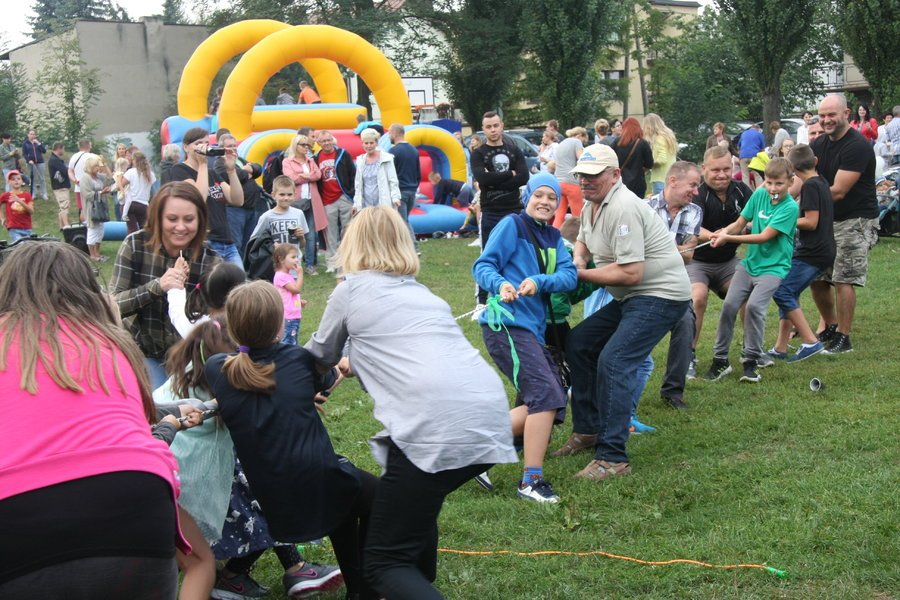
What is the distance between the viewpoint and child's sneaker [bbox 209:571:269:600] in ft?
13.9

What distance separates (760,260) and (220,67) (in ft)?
52.5

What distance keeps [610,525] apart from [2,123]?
29.9 meters

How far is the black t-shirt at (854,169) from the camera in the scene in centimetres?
861

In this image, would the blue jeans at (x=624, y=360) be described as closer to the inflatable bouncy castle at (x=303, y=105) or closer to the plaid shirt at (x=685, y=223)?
the plaid shirt at (x=685, y=223)

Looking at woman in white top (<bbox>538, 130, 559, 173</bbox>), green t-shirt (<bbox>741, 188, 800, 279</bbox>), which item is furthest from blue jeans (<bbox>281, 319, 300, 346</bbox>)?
woman in white top (<bbox>538, 130, 559, 173</bbox>)

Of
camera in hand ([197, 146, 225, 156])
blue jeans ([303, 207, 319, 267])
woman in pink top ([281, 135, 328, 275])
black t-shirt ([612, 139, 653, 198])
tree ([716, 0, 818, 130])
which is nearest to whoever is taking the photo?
camera in hand ([197, 146, 225, 156])

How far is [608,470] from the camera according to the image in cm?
571

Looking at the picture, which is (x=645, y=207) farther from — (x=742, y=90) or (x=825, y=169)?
(x=742, y=90)

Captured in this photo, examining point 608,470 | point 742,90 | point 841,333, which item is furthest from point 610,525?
point 742,90

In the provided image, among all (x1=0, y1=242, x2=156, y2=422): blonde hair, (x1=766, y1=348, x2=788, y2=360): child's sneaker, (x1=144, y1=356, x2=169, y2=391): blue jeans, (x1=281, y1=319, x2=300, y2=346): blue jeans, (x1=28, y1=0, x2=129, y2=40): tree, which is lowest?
(x1=766, y1=348, x2=788, y2=360): child's sneaker

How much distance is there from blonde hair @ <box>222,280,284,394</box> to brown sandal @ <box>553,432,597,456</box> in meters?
3.05

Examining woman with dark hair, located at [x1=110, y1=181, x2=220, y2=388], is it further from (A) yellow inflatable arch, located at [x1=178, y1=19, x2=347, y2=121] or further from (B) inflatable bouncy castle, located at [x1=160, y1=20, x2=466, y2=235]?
(A) yellow inflatable arch, located at [x1=178, y1=19, x2=347, y2=121]

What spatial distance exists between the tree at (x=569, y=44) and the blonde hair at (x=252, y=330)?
97.2 ft

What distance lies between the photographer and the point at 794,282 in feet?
27.0
